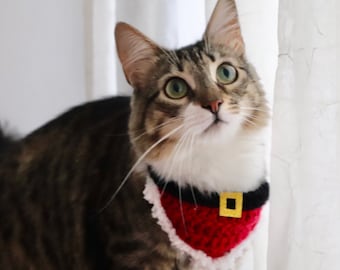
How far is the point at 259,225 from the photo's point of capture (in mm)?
936

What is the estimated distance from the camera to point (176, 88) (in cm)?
→ 86

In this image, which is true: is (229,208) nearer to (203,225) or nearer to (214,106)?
(203,225)

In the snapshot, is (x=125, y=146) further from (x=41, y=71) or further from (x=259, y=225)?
(x=41, y=71)

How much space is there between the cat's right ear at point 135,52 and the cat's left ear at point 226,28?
90 millimetres

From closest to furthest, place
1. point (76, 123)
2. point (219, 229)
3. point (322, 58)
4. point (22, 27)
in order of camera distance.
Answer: point (322, 58), point (219, 229), point (76, 123), point (22, 27)

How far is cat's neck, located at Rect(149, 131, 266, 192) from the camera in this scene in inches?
34.3

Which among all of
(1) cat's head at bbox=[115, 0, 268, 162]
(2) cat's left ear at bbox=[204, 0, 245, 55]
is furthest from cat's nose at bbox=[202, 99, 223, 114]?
(2) cat's left ear at bbox=[204, 0, 245, 55]

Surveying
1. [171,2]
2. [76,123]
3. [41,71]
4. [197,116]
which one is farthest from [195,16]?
[41,71]

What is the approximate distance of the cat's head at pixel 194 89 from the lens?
0.82 metres

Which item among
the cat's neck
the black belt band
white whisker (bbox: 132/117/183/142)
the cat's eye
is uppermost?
the cat's eye

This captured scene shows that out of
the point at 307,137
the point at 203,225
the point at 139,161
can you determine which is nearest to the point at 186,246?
the point at 203,225

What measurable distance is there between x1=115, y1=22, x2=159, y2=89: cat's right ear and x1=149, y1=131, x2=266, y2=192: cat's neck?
141 mm

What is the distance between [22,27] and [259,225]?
96cm

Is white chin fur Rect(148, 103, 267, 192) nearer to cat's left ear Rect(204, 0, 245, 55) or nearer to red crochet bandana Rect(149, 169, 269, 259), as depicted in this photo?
red crochet bandana Rect(149, 169, 269, 259)
